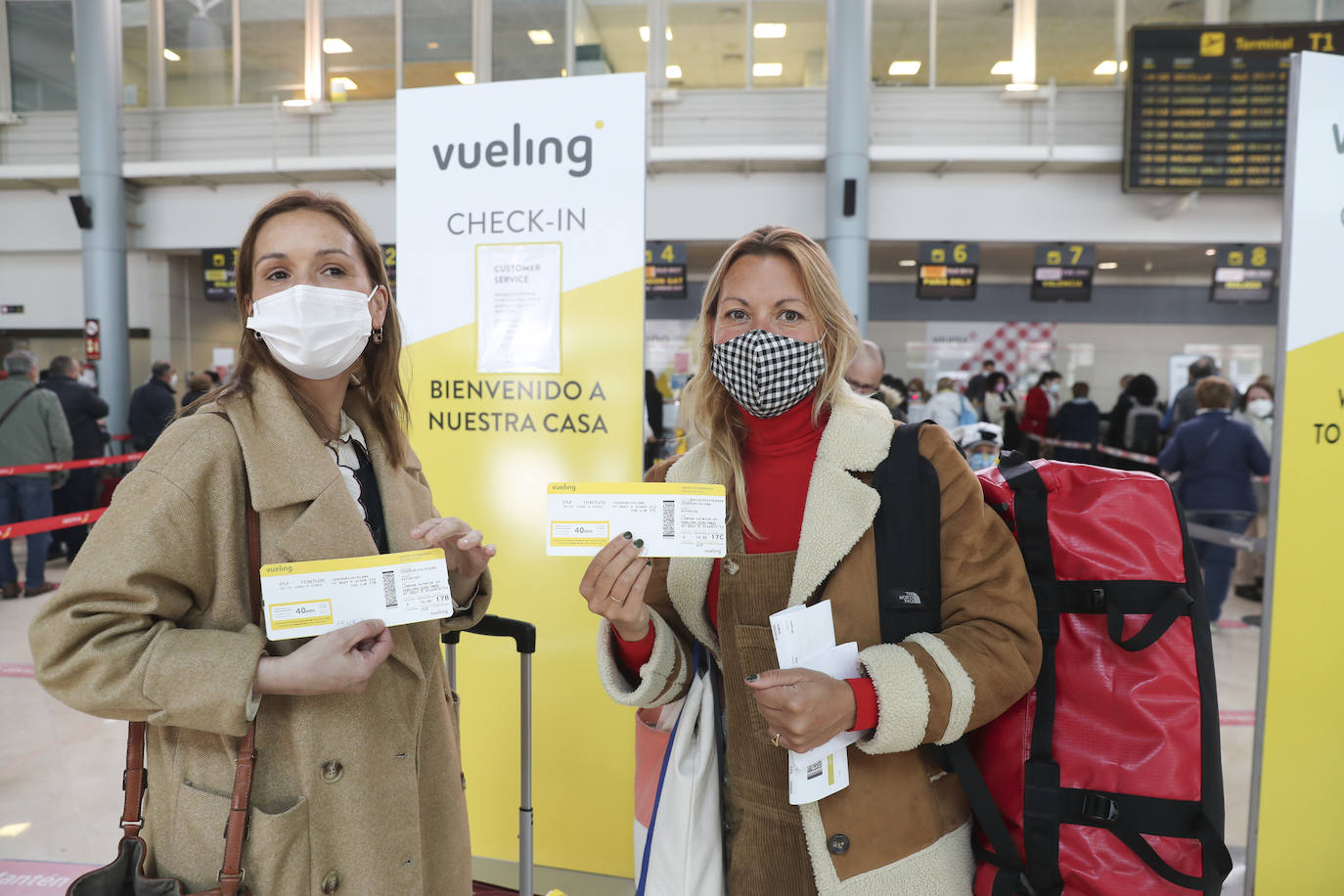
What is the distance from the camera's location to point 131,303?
11305mm

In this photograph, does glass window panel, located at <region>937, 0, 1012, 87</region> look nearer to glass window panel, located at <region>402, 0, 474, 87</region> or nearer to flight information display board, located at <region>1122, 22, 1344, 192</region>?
flight information display board, located at <region>1122, 22, 1344, 192</region>

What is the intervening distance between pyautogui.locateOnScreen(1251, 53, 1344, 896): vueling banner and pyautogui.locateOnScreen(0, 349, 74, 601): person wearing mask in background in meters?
7.66

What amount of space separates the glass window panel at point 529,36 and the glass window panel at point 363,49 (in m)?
1.46

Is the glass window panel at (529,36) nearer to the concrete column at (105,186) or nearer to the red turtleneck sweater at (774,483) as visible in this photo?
the concrete column at (105,186)

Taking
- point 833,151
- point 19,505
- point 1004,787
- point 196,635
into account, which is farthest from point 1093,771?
point 833,151

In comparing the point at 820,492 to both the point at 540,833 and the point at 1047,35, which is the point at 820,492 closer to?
the point at 540,833

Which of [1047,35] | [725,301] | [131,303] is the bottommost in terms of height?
[725,301]

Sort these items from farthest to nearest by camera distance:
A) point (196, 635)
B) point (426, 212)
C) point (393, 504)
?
point (426, 212) → point (393, 504) → point (196, 635)

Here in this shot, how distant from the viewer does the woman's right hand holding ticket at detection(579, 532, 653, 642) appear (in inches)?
48.9

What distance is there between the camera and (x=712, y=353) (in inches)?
58.9

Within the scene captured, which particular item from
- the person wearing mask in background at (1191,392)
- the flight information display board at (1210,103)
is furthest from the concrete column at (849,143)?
the person wearing mask in background at (1191,392)

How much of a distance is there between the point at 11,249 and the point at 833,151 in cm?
1099

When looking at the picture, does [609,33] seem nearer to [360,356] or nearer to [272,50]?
[272,50]

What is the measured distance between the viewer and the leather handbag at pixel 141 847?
3.49 ft
